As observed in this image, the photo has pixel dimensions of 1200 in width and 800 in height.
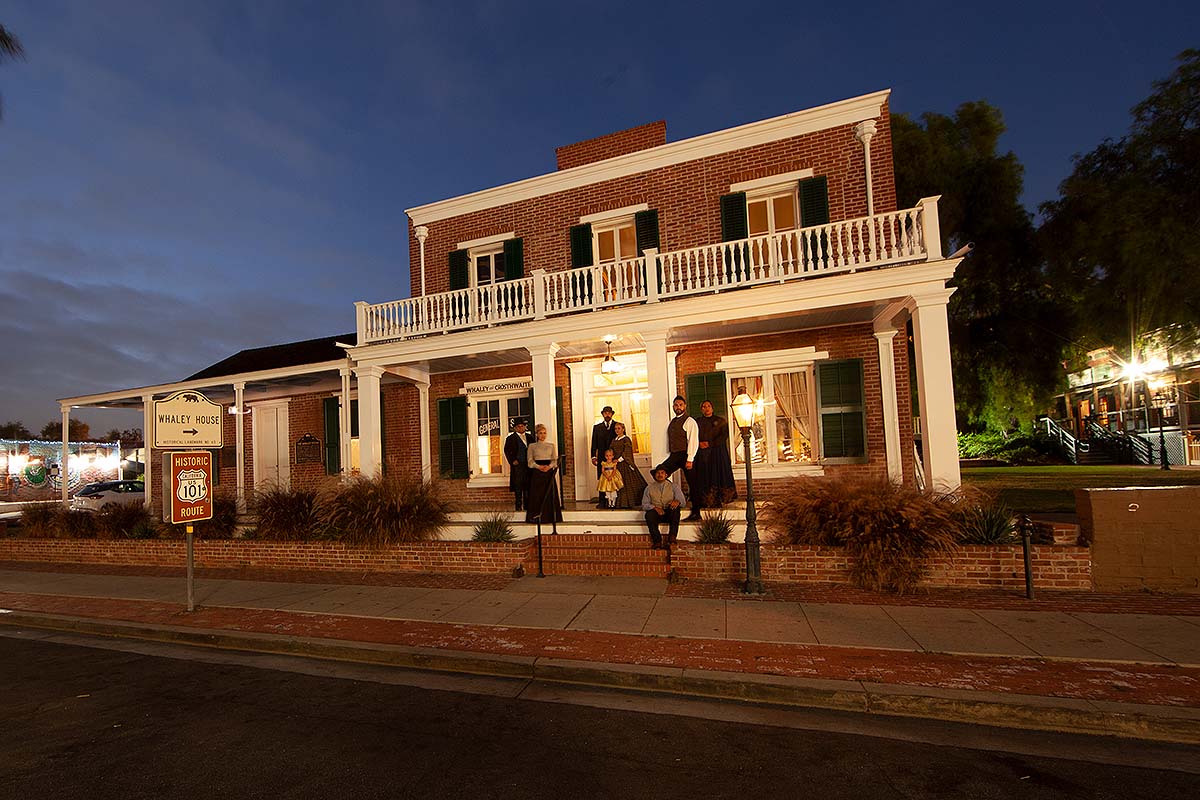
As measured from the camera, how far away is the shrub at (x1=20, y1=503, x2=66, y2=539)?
1216cm

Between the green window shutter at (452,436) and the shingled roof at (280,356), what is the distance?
4045 mm

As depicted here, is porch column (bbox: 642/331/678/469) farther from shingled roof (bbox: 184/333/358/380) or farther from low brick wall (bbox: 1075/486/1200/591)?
shingled roof (bbox: 184/333/358/380)

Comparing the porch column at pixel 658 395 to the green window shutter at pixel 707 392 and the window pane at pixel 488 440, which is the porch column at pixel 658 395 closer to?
the green window shutter at pixel 707 392

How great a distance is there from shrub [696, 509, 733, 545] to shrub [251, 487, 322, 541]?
6.29 metres

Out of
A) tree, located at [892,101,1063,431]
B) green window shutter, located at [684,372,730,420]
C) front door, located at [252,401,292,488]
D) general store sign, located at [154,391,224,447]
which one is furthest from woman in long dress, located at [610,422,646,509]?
tree, located at [892,101,1063,431]

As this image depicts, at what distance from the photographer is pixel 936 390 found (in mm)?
8414

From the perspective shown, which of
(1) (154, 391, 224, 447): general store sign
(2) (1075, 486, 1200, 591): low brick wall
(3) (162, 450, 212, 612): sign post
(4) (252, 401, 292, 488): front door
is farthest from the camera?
(4) (252, 401, 292, 488): front door

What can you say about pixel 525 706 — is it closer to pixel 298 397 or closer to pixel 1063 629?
pixel 1063 629

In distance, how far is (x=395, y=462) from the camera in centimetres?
1388

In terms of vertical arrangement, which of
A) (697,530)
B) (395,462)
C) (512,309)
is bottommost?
(697,530)

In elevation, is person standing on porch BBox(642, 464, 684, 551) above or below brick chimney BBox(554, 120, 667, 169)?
below

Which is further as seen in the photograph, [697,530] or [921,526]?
[697,530]

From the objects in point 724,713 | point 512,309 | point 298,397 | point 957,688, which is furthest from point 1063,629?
point 298,397

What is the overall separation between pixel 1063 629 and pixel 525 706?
491 cm
